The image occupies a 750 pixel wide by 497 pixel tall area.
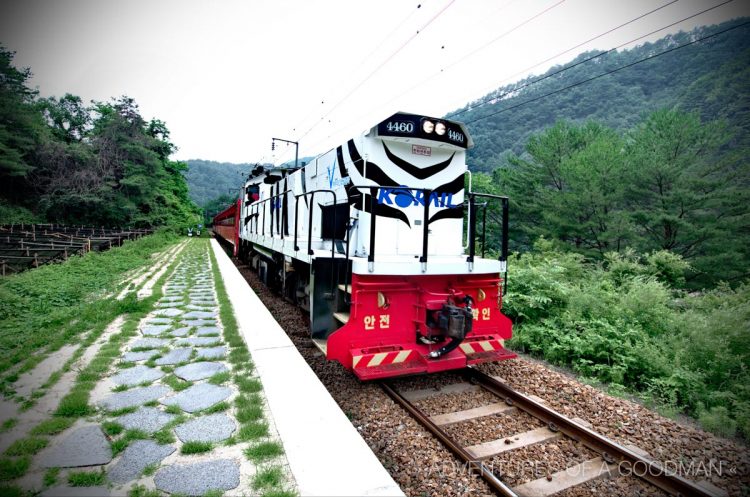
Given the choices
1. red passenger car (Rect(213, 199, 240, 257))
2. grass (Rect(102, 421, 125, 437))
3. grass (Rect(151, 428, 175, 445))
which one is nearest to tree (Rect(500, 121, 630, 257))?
red passenger car (Rect(213, 199, 240, 257))

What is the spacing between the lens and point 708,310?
7250mm

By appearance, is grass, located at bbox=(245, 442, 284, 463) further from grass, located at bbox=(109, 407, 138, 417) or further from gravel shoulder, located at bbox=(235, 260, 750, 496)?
grass, located at bbox=(109, 407, 138, 417)

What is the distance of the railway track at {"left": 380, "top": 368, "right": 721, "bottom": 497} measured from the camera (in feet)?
8.87

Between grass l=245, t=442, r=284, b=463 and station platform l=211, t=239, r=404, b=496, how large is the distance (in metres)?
0.07

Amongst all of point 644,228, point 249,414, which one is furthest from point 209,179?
point 249,414

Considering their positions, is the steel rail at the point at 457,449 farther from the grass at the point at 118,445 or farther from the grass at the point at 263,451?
the grass at the point at 118,445

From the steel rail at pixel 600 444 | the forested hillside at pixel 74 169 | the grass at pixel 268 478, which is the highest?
the forested hillside at pixel 74 169

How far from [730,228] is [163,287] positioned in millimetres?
22854

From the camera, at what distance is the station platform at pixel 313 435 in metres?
2.28

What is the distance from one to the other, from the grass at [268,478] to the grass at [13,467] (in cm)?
148

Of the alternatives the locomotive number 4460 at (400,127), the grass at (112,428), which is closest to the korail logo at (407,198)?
the locomotive number 4460 at (400,127)

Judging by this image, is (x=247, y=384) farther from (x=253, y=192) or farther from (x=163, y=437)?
(x=253, y=192)

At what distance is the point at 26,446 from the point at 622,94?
177 ft

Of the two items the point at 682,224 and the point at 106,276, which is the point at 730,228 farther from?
the point at 106,276
